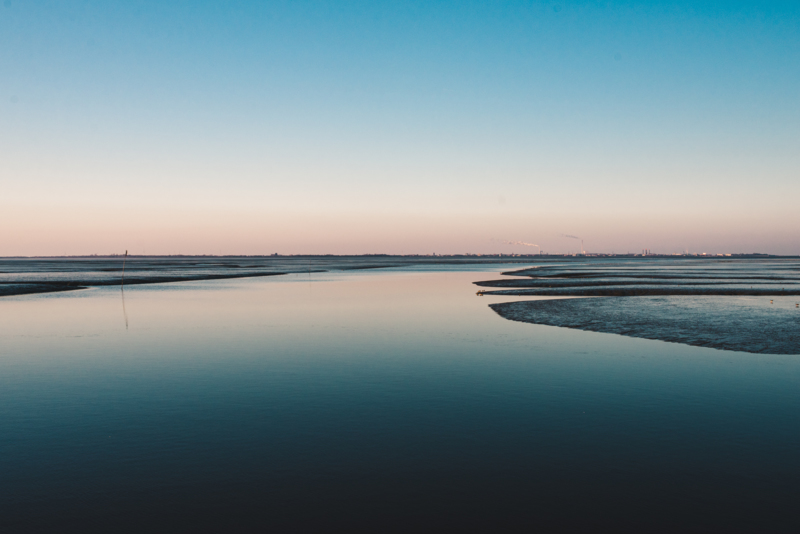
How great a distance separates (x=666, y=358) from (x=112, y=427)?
538 inches

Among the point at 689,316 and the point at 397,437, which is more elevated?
the point at 689,316

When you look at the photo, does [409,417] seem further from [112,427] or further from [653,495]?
[112,427]

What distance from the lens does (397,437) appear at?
888 centimetres

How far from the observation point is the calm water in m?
6.36

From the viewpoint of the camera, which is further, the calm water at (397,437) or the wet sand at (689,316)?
the wet sand at (689,316)

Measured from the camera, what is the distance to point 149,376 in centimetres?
1345

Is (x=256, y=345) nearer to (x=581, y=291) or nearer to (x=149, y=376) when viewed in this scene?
(x=149, y=376)

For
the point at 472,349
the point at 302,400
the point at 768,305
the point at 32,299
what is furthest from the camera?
the point at 32,299

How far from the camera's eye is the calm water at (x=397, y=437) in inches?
250

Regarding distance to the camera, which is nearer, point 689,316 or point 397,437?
point 397,437

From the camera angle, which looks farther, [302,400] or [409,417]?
[302,400]

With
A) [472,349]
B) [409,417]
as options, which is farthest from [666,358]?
[409,417]

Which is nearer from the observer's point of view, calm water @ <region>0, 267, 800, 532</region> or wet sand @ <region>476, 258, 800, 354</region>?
calm water @ <region>0, 267, 800, 532</region>

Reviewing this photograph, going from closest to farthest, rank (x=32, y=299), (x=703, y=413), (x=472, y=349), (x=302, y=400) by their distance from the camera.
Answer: (x=703, y=413)
(x=302, y=400)
(x=472, y=349)
(x=32, y=299)
